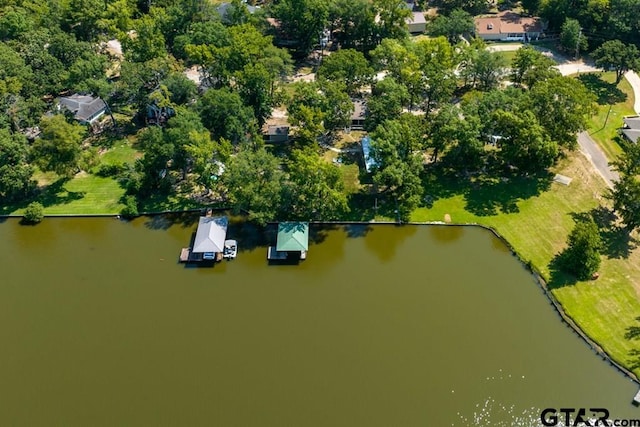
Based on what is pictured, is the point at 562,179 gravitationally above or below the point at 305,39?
below

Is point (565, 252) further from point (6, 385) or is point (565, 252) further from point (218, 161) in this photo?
point (6, 385)

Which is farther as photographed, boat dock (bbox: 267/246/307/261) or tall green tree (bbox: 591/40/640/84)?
tall green tree (bbox: 591/40/640/84)

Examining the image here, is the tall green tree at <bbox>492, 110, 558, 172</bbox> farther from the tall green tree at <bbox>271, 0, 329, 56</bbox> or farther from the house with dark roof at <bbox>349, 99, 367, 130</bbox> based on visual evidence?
the tall green tree at <bbox>271, 0, 329, 56</bbox>

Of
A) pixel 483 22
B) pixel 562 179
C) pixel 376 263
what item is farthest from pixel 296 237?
pixel 483 22

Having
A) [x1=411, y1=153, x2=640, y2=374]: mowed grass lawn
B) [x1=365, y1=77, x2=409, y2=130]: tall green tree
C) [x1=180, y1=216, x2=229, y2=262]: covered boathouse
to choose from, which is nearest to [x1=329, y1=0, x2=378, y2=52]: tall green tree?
[x1=365, y1=77, x2=409, y2=130]: tall green tree

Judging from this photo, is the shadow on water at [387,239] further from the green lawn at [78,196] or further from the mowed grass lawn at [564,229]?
the green lawn at [78,196]

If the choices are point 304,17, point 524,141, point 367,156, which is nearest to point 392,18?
point 304,17
